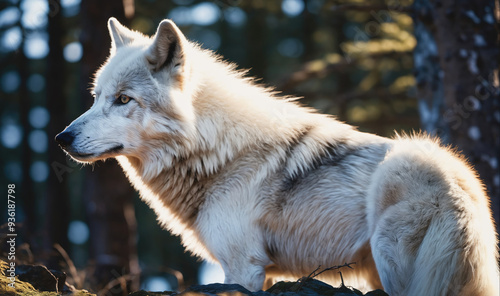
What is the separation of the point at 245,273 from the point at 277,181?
790mm

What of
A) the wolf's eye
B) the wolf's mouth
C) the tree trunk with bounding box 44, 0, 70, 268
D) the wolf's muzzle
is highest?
the wolf's eye

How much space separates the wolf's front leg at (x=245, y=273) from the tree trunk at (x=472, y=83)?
11.0 ft

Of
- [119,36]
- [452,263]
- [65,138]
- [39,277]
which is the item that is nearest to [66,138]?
[65,138]

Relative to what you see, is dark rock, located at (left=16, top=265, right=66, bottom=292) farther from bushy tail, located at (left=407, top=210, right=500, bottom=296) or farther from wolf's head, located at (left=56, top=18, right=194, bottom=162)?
bushy tail, located at (left=407, top=210, right=500, bottom=296)

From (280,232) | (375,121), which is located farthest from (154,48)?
(375,121)

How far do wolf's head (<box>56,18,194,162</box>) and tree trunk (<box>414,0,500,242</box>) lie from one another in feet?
11.4

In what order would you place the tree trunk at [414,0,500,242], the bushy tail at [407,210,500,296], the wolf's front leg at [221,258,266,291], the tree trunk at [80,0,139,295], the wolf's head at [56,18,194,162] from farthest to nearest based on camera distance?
the tree trunk at [80,0,139,295]
the tree trunk at [414,0,500,242]
the wolf's head at [56,18,194,162]
the wolf's front leg at [221,258,266,291]
the bushy tail at [407,210,500,296]

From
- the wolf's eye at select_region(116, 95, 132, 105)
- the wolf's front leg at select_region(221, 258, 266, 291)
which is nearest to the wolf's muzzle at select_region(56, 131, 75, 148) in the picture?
the wolf's eye at select_region(116, 95, 132, 105)

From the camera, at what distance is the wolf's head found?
3.95 meters

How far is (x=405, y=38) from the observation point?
833cm

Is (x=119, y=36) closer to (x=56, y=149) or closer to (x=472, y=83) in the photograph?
(x=472, y=83)

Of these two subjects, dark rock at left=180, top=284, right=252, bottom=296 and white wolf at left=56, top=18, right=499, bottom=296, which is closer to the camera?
dark rock at left=180, top=284, right=252, bottom=296

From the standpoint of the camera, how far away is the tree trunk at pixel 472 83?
583 centimetres

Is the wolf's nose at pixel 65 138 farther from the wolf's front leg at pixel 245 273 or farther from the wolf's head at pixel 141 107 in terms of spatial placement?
the wolf's front leg at pixel 245 273
